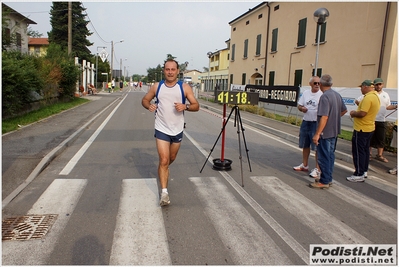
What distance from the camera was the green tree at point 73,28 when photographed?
4081 centimetres

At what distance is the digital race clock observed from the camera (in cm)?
588

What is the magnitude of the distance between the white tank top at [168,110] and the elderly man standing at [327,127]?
2.46m

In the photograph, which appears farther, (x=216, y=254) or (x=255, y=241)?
(x=255, y=241)

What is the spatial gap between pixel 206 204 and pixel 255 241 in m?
1.19

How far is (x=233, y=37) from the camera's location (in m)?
35.2

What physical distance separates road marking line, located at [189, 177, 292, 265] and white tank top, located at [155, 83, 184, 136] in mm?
1224

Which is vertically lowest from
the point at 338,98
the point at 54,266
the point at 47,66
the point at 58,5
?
the point at 54,266

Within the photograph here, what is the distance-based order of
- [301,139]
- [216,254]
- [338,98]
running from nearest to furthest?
[216,254]
[338,98]
[301,139]

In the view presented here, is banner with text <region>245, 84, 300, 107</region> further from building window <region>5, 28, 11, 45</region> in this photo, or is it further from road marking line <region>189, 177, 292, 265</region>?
building window <region>5, 28, 11, 45</region>

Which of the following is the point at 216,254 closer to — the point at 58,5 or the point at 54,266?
the point at 54,266

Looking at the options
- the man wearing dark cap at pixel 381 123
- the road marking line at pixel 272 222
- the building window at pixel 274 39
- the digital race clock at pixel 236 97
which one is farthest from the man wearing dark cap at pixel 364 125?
the building window at pixel 274 39

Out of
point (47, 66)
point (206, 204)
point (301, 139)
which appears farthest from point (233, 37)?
point (206, 204)

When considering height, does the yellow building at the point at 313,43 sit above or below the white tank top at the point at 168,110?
above

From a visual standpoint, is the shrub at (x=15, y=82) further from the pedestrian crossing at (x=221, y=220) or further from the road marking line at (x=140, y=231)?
the road marking line at (x=140, y=231)
